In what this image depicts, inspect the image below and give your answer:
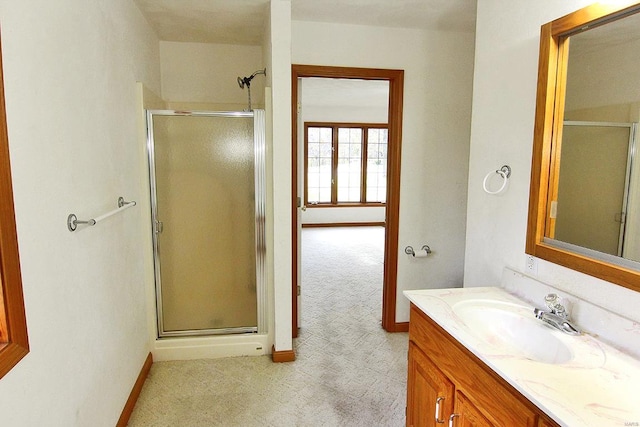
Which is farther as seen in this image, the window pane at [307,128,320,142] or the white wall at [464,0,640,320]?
the window pane at [307,128,320,142]

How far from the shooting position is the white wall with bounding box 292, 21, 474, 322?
9.46ft

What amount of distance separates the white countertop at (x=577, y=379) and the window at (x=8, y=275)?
53.4 inches

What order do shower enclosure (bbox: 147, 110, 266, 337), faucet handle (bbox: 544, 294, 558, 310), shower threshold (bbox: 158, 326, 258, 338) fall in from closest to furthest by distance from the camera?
faucet handle (bbox: 544, 294, 558, 310), shower enclosure (bbox: 147, 110, 266, 337), shower threshold (bbox: 158, 326, 258, 338)

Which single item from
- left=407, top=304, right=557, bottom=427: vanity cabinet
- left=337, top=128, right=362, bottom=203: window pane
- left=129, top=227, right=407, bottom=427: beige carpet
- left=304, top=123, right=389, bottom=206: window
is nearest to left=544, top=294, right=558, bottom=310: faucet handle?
left=407, top=304, right=557, bottom=427: vanity cabinet

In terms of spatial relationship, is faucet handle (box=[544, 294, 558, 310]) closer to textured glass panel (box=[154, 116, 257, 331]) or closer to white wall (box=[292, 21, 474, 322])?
white wall (box=[292, 21, 474, 322])

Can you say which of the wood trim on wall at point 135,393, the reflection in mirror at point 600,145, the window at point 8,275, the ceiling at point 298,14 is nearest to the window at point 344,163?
the ceiling at point 298,14

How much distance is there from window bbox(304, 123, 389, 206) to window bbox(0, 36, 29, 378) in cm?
691

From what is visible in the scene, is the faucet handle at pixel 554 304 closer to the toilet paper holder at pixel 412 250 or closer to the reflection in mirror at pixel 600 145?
the reflection in mirror at pixel 600 145

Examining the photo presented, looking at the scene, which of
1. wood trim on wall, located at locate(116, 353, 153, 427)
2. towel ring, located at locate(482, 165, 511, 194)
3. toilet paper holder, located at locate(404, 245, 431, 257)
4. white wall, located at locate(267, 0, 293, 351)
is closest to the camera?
towel ring, located at locate(482, 165, 511, 194)

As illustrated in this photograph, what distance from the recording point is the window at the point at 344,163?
7988mm

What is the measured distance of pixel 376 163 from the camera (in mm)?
8336

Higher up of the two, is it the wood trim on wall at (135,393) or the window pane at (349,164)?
the window pane at (349,164)

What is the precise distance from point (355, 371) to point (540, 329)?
145cm

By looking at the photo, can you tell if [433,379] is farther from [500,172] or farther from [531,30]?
[531,30]
